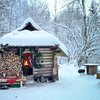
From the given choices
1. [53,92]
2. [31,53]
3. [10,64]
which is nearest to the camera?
[53,92]

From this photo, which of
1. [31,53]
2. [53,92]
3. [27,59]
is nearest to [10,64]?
[31,53]

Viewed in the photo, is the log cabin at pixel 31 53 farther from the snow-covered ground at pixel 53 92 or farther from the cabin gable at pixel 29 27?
the snow-covered ground at pixel 53 92

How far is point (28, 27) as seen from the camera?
18.9m

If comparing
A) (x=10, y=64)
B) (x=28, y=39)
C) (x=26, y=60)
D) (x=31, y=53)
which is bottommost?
(x=10, y=64)

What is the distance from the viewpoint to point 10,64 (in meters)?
16.9

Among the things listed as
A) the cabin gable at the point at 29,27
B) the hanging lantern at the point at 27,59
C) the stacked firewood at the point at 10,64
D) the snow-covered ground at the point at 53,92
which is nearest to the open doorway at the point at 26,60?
the hanging lantern at the point at 27,59

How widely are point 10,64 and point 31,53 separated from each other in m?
1.83

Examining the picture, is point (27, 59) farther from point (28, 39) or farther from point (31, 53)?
point (28, 39)

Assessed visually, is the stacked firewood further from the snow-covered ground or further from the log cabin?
the snow-covered ground

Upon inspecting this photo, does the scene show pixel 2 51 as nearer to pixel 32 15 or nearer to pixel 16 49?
pixel 16 49

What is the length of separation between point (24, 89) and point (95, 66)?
7.86m

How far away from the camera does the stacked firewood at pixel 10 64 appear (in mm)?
16594

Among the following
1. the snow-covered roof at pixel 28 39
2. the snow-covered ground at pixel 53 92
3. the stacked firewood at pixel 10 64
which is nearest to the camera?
the snow-covered ground at pixel 53 92

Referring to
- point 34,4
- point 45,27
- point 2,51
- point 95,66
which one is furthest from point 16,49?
point 34,4
